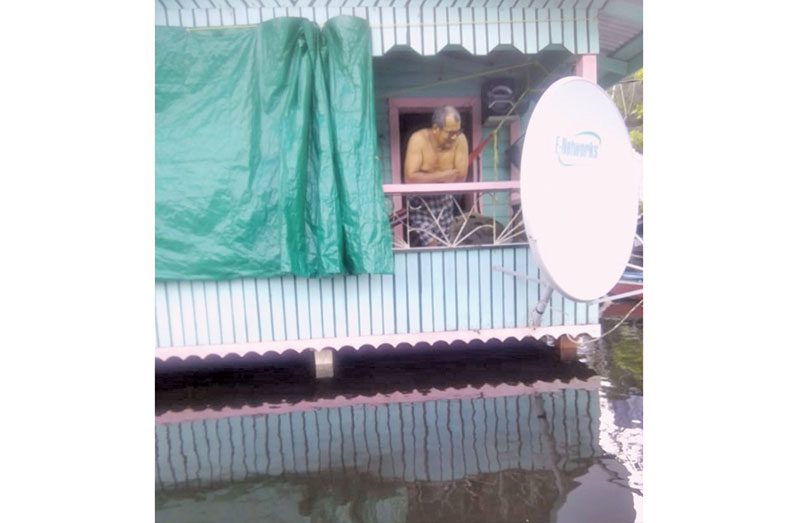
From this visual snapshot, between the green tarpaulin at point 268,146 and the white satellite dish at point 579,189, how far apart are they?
1068 millimetres

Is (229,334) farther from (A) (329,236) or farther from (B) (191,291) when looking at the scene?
(A) (329,236)

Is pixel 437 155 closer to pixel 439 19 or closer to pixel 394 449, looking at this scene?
pixel 439 19

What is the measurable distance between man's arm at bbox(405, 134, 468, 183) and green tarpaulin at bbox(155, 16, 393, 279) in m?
0.56

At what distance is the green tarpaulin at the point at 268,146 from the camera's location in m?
2.86

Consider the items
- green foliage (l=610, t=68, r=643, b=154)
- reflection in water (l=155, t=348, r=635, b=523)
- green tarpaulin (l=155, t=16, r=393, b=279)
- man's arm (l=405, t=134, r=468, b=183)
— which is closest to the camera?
reflection in water (l=155, t=348, r=635, b=523)

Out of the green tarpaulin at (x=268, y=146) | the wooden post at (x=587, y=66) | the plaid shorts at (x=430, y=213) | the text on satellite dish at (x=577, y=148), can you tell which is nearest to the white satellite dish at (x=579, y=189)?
the text on satellite dish at (x=577, y=148)

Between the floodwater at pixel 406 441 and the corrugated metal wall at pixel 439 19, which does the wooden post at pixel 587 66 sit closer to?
the corrugated metal wall at pixel 439 19

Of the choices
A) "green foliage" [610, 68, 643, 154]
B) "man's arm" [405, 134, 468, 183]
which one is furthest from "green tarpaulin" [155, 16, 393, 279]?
"green foliage" [610, 68, 643, 154]

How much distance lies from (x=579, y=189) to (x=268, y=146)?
6.09ft

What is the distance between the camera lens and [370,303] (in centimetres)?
317

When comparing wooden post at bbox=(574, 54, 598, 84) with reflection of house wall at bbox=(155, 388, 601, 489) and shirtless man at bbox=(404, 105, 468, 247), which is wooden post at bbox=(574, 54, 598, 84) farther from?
reflection of house wall at bbox=(155, 388, 601, 489)

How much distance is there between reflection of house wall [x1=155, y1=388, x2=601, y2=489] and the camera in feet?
6.98

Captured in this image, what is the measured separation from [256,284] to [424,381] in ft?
4.31

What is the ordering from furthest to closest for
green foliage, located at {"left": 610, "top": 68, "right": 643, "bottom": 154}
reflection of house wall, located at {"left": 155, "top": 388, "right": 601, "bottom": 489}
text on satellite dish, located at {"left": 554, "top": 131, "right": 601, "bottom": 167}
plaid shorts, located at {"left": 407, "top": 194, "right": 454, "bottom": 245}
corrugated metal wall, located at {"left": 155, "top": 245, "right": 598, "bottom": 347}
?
1. plaid shorts, located at {"left": 407, "top": 194, "right": 454, "bottom": 245}
2. green foliage, located at {"left": 610, "top": 68, "right": 643, "bottom": 154}
3. corrugated metal wall, located at {"left": 155, "top": 245, "right": 598, "bottom": 347}
4. text on satellite dish, located at {"left": 554, "top": 131, "right": 601, "bottom": 167}
5. reflection of house wall, located at {"left": 155, "top": 388, "right": 601, "bottom": 489}
